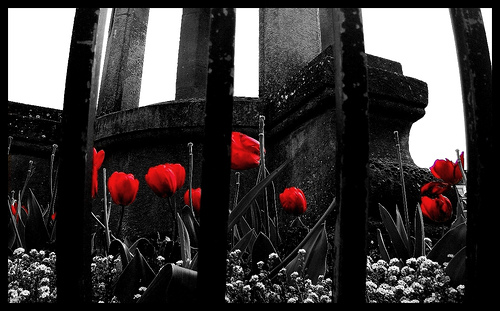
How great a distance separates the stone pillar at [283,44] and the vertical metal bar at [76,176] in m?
2.30

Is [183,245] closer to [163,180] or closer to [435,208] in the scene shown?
[163,180]

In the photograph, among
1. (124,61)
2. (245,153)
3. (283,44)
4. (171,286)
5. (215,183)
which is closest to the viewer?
(215,183)

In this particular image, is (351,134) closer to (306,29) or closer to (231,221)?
(231,221)

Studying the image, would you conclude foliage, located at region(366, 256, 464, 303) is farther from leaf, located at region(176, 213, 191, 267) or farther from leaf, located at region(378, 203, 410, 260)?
leaf, located at region(176, 213, 191, 267)

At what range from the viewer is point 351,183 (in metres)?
0.65

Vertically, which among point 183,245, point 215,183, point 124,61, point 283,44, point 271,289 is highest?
point 124,61

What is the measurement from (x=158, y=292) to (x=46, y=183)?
2.75 metres

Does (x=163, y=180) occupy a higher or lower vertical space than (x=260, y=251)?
higher

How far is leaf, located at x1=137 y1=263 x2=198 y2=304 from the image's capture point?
871 mm

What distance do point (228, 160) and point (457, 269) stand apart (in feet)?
2.88

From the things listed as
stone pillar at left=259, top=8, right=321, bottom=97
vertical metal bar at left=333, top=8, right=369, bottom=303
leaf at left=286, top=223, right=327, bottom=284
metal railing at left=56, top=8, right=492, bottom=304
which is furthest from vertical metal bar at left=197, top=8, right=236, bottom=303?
stone pillar at left=259, top=8, right=321, bottom=97

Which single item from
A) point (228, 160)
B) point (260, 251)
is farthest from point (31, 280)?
point (228, 160)

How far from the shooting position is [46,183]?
3.30 meters

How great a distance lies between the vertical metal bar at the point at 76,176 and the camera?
658 millimetres
